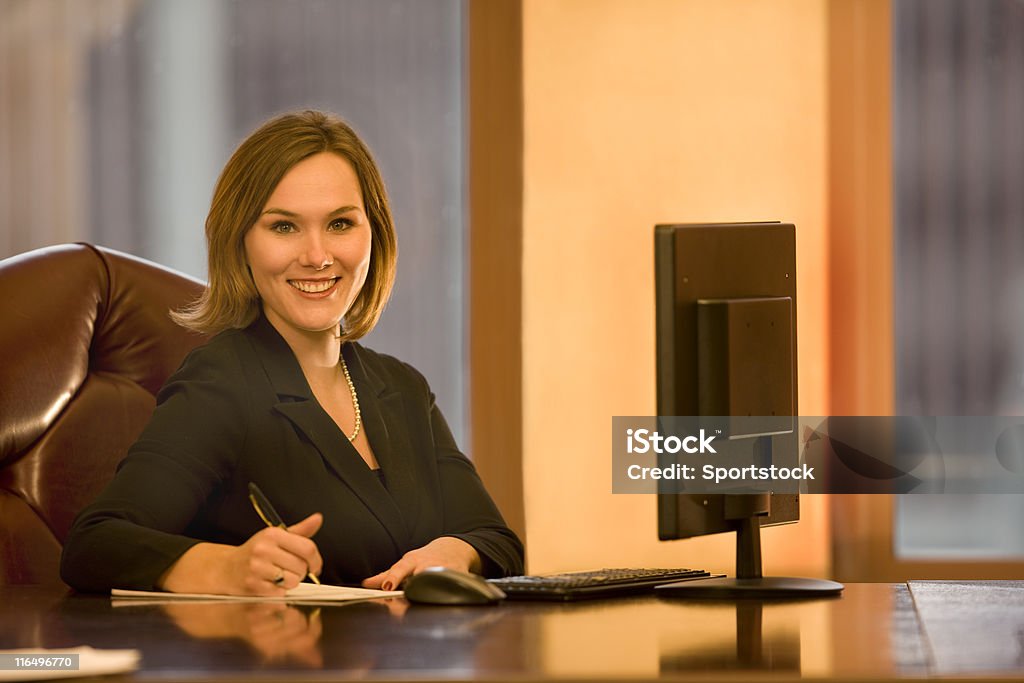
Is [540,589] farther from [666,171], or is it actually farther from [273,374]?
[666,171]

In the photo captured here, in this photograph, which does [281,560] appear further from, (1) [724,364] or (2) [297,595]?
(1) [724,364]

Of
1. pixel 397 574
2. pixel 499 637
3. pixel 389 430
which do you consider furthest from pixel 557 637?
pixel 389 430

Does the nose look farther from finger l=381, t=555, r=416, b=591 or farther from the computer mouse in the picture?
the computer mouse

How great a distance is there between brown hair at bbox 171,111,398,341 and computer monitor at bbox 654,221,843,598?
0.76 m

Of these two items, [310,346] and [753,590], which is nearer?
[753,590]

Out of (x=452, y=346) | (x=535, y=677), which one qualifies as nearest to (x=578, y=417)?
(x=452, y=346)

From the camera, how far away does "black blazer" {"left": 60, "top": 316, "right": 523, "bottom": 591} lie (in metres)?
1.80

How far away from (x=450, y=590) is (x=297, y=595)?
8.8 inches

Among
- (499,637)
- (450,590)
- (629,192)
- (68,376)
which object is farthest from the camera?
(629,192)

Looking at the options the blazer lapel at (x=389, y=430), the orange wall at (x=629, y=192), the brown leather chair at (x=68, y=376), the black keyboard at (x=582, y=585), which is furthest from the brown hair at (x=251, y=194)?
the orange wall at (x=629, y=192)

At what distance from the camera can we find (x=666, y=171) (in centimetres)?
363

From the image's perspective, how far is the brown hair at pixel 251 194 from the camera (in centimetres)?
211

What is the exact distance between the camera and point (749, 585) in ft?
5.34

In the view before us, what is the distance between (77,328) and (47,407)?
0.15 m
